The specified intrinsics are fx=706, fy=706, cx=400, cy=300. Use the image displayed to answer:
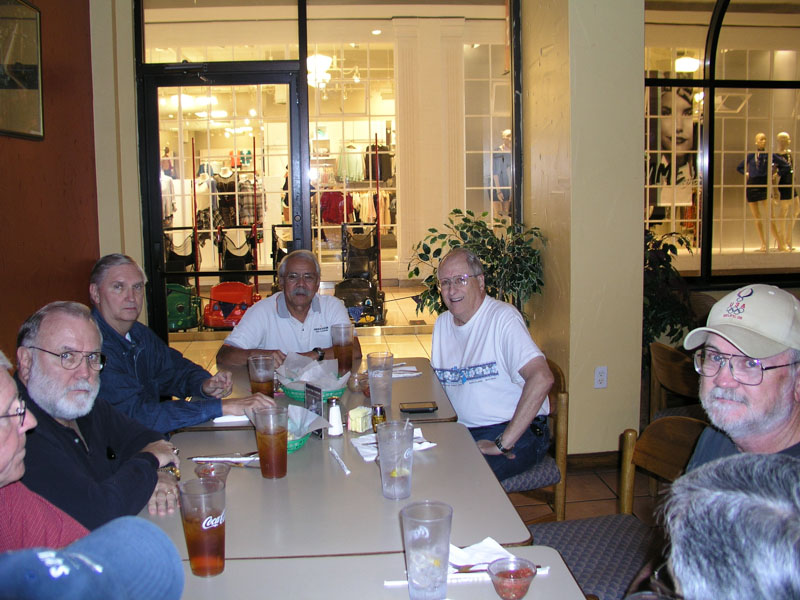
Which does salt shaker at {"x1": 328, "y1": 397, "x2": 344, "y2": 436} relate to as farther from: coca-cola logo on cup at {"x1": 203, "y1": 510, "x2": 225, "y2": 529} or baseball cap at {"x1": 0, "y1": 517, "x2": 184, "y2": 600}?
baseball cap at {"x1": 0, "y1": 517, "x2": 184, "y2": 600}

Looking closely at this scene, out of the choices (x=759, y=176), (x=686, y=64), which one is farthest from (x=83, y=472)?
(x=759, y=176)

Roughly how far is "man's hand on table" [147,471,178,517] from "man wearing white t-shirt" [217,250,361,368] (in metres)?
1.66

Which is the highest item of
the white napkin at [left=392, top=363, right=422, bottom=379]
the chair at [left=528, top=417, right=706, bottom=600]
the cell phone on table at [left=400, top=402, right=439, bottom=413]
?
the white napkin at [left=392, top=363, right=422, bottom=379]

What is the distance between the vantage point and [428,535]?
51.9 inches

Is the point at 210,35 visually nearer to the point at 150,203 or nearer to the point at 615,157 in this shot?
the point at 150,203

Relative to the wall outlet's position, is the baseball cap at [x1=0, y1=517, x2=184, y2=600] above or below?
above

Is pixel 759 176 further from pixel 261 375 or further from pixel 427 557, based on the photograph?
pixel 427 557

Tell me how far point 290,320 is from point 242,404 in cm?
108

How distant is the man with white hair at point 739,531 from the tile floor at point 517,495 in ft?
2.63

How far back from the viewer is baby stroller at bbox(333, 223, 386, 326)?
25.8 feet

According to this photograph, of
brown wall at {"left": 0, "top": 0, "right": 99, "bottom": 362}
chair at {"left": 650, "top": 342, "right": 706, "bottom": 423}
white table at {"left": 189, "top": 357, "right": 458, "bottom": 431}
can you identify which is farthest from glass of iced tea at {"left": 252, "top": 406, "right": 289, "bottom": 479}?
chair at {"left": 650, "top": 342, "right": 706, "bottom": 423}

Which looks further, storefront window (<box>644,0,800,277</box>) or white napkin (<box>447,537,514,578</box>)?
storefront window (<box>644,0,800,277</box>)

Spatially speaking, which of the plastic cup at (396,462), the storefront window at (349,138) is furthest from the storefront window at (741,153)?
the plastic cup at (396,462)

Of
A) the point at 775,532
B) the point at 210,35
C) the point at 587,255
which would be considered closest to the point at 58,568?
the point at 775,532
